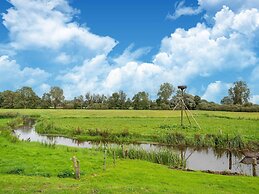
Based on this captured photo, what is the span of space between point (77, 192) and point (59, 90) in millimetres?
174666

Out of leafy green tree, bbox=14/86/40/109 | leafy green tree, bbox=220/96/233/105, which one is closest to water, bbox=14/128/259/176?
leafy green tree, bbox=220/96/233/105

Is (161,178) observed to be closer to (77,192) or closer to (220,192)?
(220,192)

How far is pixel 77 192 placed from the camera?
51.0 ft

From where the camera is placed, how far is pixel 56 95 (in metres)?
183

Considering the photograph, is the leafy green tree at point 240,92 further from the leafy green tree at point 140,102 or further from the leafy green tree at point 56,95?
the leafy green tree at point 56,95

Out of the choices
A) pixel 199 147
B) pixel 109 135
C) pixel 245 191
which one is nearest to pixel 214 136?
pixel 199 147

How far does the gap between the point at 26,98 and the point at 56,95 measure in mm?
22574

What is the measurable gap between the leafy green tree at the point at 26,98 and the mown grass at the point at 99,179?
5357 inches

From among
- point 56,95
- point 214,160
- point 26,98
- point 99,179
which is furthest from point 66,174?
point 56,95

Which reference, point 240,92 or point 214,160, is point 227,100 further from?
point 214,160

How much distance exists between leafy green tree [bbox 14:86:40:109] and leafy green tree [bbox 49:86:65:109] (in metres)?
12.7

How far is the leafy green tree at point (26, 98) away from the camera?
513ft

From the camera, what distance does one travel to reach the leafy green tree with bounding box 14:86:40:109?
156250 mm

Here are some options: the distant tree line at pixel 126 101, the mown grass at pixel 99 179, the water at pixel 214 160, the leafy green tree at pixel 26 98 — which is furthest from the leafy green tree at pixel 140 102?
the mown grass at pixel 99 179
